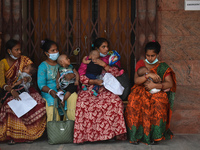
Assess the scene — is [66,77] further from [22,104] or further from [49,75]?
[22,104]

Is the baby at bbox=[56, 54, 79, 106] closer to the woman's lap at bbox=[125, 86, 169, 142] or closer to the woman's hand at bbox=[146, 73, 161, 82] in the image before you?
the woman's lap at bbox=[125, 86, 169, 142]

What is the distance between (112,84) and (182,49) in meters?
1.51

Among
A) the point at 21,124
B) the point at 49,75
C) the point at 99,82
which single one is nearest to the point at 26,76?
the point at 49,75

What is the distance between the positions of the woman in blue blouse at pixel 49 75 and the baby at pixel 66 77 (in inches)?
3.7

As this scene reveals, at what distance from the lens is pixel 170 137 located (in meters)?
4.27

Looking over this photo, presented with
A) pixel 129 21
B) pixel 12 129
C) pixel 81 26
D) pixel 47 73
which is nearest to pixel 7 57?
pixel 47 73

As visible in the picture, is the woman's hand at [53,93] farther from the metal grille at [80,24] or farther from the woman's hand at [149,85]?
the woman's hand at [149,85]

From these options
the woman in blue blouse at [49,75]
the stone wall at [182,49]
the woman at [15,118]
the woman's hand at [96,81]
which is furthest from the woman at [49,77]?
the stone wall at [182,49]

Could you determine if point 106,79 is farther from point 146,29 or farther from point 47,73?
point 146,29

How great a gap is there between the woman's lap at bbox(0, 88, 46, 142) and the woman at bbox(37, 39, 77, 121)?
12cm

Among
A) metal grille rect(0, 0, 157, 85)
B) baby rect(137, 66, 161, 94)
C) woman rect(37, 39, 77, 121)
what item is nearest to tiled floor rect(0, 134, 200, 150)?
woman rect(37, 39, 77, 121)

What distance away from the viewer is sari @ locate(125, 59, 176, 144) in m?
3.95

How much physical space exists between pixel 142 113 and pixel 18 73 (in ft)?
6.82

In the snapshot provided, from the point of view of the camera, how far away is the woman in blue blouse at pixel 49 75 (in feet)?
13.8
